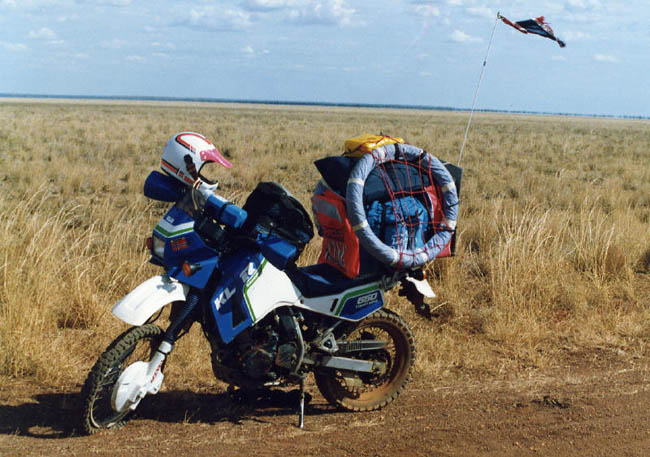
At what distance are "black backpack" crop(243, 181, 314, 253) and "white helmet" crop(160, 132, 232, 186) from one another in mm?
308

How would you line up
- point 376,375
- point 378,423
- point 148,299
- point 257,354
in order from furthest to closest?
point 376,375 → point 378,423 → point 257,354 → point 148,299

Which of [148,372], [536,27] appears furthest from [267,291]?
[536,27]

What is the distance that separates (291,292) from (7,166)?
13049 mm

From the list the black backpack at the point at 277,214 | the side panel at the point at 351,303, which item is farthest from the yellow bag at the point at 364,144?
the side panel at the point at 351,303

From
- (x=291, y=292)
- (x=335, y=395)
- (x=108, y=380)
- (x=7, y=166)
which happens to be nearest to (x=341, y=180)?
(x=291, y=292)

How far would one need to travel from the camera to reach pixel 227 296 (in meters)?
3.90

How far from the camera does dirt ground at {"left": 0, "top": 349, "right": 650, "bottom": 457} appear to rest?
3846 mm

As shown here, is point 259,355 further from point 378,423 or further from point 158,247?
point 378,423

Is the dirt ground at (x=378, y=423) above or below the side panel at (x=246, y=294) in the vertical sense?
below

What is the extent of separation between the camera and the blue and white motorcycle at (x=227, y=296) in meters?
3.78

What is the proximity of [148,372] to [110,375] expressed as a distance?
0.77 feet

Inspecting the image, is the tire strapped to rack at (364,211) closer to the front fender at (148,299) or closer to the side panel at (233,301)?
the side panel at (233,301)

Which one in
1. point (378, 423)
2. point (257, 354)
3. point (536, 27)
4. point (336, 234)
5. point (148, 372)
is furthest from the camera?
point (536, 27)

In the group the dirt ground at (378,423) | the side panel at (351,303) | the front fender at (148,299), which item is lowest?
the dirt ground at (378,423)
